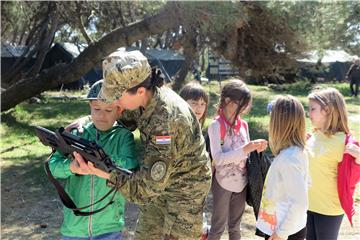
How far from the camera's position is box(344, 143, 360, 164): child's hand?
3047 mm

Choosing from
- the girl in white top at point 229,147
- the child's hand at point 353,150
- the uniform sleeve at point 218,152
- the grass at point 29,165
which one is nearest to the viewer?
the child's hand at point 353,150

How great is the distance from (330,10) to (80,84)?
16.5 metres

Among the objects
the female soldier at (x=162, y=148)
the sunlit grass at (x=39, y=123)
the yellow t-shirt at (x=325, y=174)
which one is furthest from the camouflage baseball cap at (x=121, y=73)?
the sunlit grass at (x=39, y=123)

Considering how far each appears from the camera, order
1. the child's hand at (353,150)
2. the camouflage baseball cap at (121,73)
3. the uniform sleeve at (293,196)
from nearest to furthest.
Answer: the camouflage baseball cap at (121,73)
the uniform sleeve at (293,196)
the child's hand at (353,150)

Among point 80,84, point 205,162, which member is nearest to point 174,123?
point 205,162

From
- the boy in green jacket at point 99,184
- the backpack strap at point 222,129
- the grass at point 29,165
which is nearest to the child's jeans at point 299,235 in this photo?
the backpack strap at point 222,129

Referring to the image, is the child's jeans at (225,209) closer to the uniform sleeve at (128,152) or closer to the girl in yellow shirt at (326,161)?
the girl in yellow shirt at (326,161)

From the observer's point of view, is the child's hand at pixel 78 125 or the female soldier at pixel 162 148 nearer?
the female soldier at pixel 162 148

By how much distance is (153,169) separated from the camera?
205 cm

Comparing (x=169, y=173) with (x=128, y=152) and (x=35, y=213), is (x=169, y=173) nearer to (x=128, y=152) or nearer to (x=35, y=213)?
(x=128, y=152)

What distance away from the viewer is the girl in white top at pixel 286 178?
2.59 metres

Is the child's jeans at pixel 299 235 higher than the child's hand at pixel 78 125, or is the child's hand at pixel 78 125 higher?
the child's hand at pixel 78 125

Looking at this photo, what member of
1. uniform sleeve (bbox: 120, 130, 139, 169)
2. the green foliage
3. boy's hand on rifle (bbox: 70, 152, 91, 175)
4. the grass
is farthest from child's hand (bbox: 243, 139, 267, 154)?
the green foliage

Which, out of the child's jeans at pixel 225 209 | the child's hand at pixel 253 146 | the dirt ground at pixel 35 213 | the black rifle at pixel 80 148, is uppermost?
the black rifle at pixel 80 148
